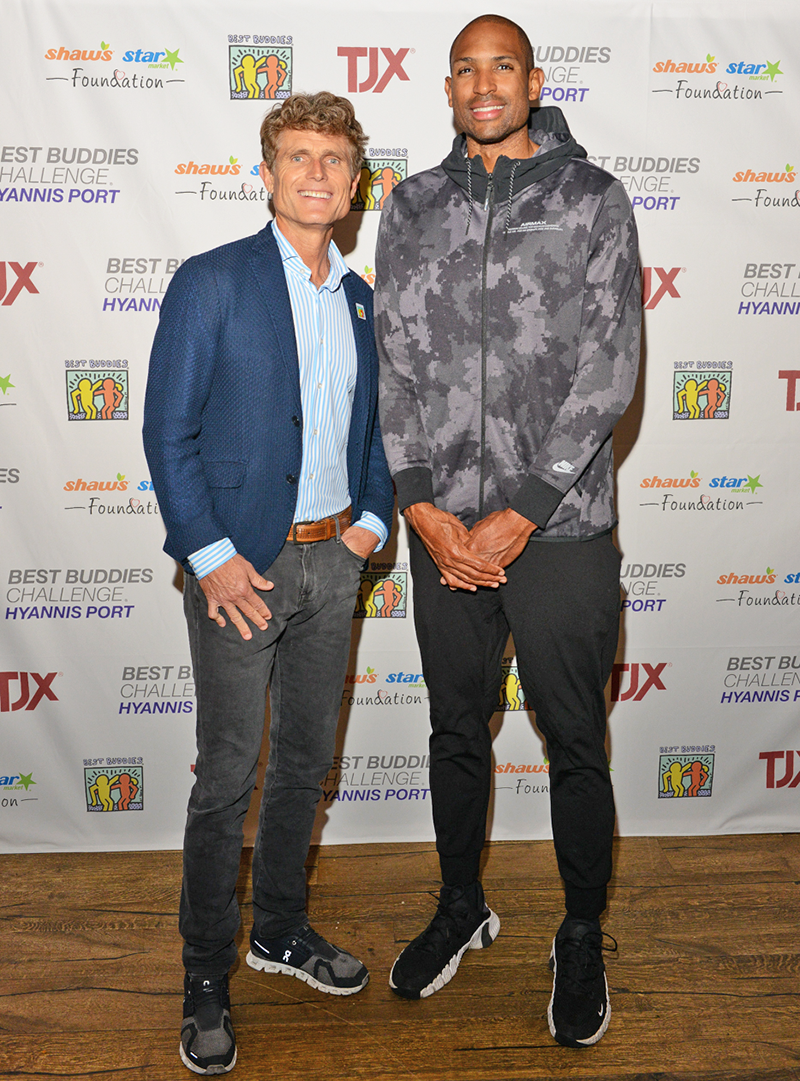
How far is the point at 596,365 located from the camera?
1.79 meters

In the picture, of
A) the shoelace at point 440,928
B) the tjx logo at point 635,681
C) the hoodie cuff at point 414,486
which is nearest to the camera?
the hoodie cuff at point 414,486

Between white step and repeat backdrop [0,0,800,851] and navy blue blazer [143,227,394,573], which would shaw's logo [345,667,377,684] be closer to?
white step and repeat backdrop [0,0,800,851]

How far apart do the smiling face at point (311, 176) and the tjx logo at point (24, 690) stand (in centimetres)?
152

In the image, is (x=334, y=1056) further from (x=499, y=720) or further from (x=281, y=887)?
(x=499, y=720)

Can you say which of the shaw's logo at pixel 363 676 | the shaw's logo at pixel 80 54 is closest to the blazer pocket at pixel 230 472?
the shaw's logo at pixel 363 676

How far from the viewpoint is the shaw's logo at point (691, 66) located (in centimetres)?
244

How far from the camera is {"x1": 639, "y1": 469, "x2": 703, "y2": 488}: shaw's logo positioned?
2.64m

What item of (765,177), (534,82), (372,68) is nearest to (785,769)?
(765,177)

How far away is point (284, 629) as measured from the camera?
1.92m

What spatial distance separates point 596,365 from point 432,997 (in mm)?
1395

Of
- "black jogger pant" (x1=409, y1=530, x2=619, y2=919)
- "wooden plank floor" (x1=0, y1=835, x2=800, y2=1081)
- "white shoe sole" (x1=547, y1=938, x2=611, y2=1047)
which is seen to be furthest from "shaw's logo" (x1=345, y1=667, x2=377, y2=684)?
"white shoe sole" (x1=547, y1=938, x2=611, y2=1047)

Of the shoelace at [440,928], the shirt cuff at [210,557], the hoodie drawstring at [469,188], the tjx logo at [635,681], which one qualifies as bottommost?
the shoelace at [440,928]

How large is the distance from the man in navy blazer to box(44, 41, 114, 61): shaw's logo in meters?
0.80

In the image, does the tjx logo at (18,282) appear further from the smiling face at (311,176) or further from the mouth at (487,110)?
the mouth at (487,110)
